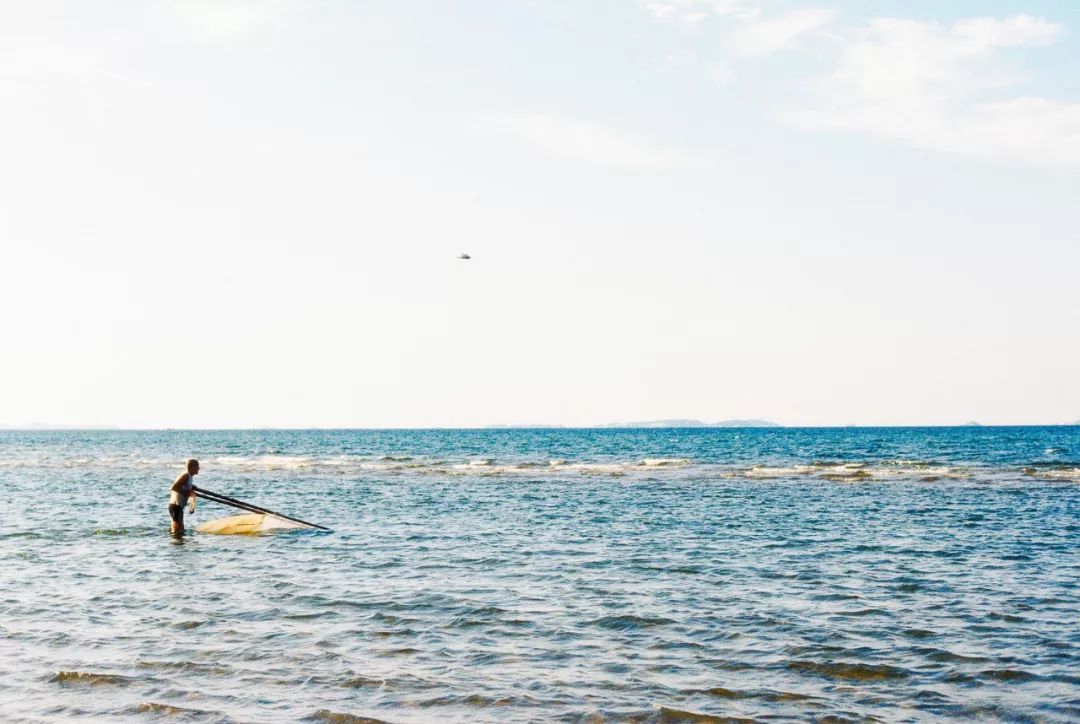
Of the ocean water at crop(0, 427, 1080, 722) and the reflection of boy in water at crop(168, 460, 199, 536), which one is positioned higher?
the reflection of boy in water at crop(168, 460, 199, 536)

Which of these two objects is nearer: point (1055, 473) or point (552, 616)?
point (552, 616)

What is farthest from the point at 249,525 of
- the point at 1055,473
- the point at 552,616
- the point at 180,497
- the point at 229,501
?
the point at 1055,473

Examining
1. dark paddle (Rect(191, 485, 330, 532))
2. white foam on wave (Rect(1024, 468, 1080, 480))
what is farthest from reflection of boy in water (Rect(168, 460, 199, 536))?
white foam on wave (Rect(1024, 468, 1080, 480))

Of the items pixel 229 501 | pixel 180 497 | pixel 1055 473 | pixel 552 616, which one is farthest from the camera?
pixel 1055 473

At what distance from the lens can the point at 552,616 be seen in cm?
1545

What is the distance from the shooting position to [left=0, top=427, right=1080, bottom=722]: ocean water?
1106 centimetres

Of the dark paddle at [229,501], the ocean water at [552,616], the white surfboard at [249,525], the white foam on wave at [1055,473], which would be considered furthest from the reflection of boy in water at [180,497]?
the white foam on wave at [1055,473]

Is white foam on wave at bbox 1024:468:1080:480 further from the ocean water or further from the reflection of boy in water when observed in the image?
the reflection of boy in water

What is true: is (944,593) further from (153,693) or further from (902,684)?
(153,693)

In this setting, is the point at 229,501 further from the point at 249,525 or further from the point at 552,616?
the point at 552,616

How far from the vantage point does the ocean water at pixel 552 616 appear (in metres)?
11.1

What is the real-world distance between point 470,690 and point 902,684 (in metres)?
5.36

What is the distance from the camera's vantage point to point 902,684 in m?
11.7

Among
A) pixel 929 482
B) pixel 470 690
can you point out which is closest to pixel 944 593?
pixel 470 690
